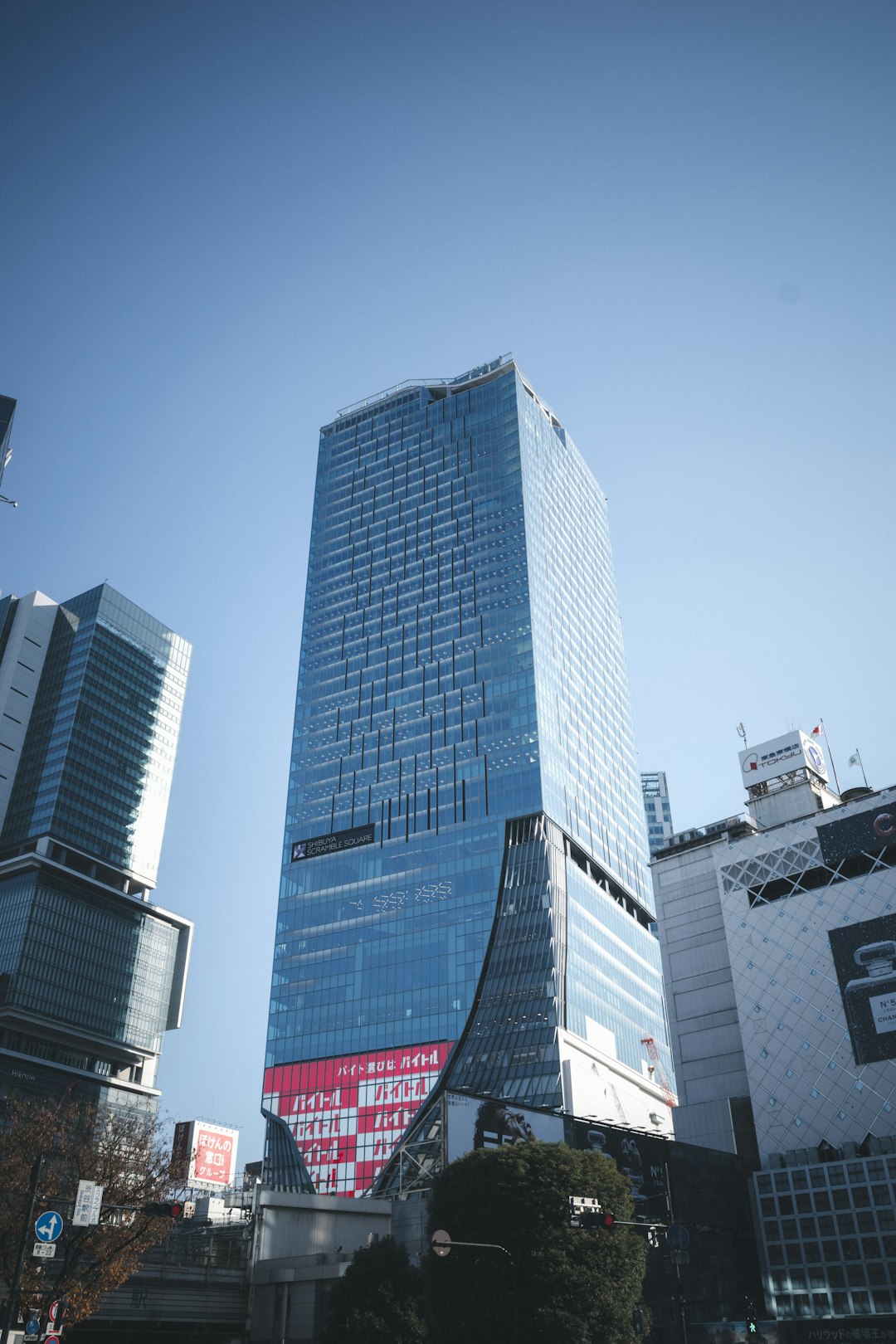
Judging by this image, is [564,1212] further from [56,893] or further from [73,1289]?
[56,893]

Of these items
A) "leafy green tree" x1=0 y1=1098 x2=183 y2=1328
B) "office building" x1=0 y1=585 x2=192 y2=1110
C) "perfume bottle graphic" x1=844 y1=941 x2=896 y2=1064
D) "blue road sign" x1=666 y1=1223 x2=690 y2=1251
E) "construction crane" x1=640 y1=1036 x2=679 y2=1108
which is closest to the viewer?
"leafy green tree" x1=0 y1=1098 x2=183 y2=1328

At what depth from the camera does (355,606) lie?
168m

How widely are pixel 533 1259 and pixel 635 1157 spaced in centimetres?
2463

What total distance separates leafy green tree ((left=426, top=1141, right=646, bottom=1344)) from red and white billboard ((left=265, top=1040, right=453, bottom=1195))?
64.8m

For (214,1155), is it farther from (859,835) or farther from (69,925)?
(859,835)

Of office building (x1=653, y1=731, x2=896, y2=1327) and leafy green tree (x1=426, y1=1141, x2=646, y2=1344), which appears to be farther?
office building (x1=653, y1=731, x2=896, y2=1327)

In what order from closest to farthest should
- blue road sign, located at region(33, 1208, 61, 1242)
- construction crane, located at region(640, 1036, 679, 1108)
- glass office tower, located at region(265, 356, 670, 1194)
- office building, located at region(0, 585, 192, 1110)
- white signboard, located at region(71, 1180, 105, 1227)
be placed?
blue road sign, located at region(33, 1208, 61, 1242) < white signboard, located at region(71, 1180, 105, 1227) < glass office tower, located at region(265, 356, 670, 1194) < construction crane, located at region(640, 1036, 679, 1108) < office building, located at region(0, 585, 192, 1110)

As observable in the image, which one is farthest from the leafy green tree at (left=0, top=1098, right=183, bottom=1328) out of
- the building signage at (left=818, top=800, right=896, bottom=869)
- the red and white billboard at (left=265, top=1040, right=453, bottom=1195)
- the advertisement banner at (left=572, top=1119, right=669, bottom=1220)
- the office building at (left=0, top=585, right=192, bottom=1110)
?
the office building at (left=0, top=585, right=192, bottom=1110)

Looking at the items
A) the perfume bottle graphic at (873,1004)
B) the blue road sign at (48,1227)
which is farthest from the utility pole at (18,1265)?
the perfume bottle graphic at (873,1004)

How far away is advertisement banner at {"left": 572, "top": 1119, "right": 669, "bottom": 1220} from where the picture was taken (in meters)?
73.7

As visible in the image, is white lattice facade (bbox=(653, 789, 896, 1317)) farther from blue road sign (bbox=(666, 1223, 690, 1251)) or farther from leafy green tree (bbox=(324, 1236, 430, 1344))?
leafy green tree (bbox=(324, 1236, 430, 1344))

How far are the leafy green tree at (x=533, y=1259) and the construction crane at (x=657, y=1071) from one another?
307ft

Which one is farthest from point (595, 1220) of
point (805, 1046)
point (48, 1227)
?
point (805, 1046)

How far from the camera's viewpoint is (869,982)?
3440 inches
